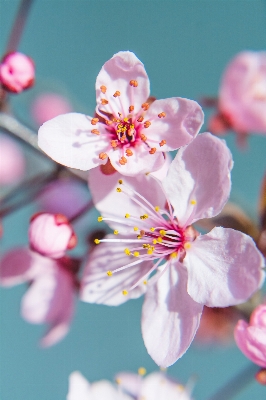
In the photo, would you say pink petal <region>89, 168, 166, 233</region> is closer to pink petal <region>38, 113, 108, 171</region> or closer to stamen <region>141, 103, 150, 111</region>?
pink petal <region>38, 113, 108, 171</region>

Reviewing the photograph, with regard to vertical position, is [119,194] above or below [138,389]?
above

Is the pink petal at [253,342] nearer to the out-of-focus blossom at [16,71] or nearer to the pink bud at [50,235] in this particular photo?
the pink bud at [50,235]

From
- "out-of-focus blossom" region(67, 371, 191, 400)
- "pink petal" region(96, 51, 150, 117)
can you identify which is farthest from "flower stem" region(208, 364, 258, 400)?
"pink petal" region(96, 51, 150, 117)

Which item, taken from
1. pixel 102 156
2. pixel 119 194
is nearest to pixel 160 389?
pixel 119 194

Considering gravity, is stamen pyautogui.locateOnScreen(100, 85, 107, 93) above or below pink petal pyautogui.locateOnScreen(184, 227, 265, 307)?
above

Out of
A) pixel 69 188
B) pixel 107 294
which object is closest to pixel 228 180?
pixel 107 294

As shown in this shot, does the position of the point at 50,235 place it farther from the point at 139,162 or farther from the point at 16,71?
the point at 16,71
